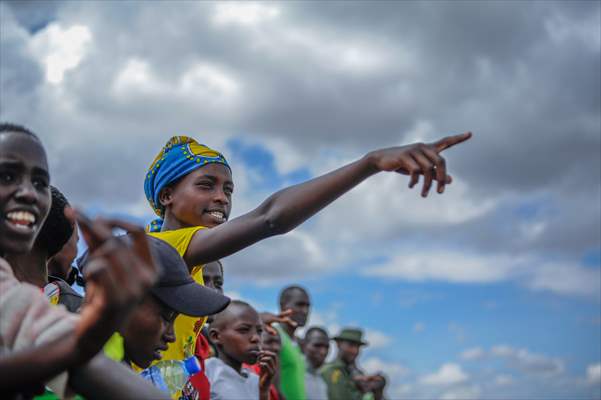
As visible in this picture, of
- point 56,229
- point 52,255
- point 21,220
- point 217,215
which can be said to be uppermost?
point 217,215

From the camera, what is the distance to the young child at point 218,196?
2693 mm

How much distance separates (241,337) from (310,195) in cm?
358

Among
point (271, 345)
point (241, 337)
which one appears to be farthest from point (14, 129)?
point (271, 345)

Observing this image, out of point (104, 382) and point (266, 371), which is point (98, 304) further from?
point (266, 371)

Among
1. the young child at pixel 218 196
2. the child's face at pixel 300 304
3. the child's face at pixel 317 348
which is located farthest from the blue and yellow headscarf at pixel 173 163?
the child's face at pixel 317 348

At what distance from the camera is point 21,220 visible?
220 cm

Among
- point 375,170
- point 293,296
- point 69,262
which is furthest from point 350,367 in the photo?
point 375,170

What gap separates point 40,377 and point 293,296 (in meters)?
8.88

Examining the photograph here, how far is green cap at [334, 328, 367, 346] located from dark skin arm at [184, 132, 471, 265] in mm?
8957

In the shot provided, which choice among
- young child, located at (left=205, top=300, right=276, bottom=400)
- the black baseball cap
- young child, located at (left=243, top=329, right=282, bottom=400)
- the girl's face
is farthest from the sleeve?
young child, located at (left=243, top=329, right=282, bottom=400)

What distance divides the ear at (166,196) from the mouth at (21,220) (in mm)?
1816

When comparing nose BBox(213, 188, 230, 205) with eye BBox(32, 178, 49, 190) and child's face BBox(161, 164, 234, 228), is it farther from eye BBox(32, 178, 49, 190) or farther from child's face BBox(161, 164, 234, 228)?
eye BBox(32, 178, 49, 190)

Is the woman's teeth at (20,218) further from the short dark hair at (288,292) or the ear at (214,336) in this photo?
the short dark hair at (288,292)

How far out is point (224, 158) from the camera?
409cm
